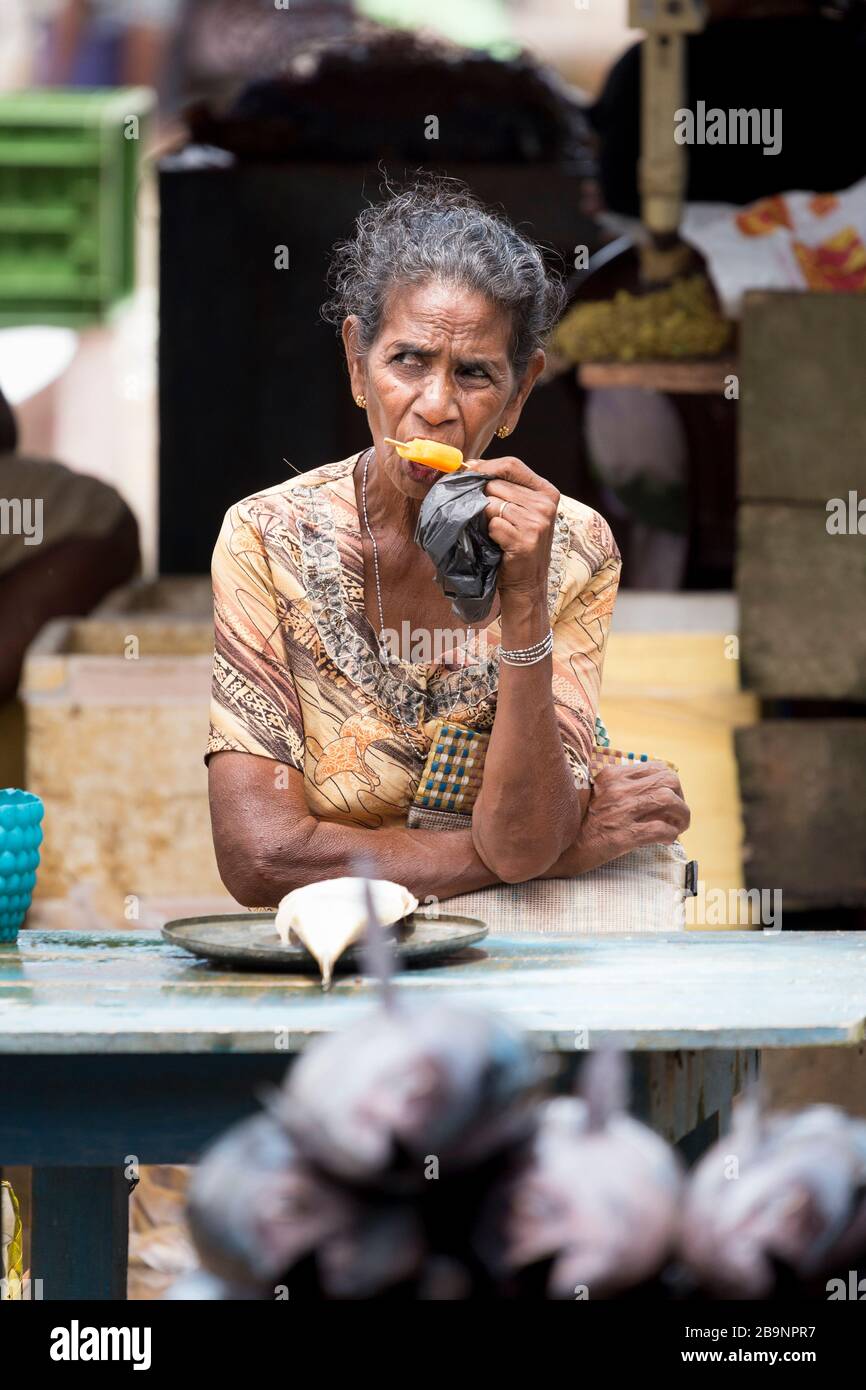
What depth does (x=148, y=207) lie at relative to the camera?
6.51m

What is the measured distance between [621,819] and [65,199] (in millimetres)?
3614

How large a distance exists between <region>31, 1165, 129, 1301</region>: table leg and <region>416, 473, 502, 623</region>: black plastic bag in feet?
2.70

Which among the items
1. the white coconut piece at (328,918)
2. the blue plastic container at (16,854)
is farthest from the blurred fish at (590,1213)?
the blue plastic container at (16,854)

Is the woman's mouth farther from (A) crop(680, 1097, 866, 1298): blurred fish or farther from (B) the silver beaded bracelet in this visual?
(A) crop(680, 1097, 866, 1298): blurred fish

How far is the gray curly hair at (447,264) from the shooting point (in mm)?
2691

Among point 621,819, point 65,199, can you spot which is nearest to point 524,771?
point 621,819

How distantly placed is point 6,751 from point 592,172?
2331mm

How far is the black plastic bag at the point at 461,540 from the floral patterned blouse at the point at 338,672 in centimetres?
32

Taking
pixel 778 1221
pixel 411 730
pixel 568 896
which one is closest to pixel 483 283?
pixel 411 730

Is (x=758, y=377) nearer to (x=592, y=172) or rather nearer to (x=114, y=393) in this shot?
(x=592, y=172)

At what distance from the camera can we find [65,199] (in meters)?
5.66

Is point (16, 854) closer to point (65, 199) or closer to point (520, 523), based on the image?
point (520, 523)

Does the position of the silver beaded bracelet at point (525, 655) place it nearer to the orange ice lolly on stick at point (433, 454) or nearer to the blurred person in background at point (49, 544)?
the orange ice lolly on stick at point (433, 454)
